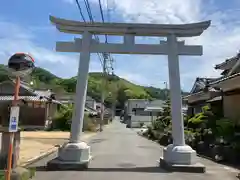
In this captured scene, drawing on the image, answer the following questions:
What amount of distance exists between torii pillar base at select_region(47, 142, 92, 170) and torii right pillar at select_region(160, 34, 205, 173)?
3.07 meters

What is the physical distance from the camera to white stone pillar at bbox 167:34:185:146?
480 inches

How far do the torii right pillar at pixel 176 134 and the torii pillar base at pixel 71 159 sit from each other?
3.07 metres

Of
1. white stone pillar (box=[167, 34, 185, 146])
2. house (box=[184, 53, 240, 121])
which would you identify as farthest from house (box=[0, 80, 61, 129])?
white stone pillar (box=[167, 34, 185, 146])

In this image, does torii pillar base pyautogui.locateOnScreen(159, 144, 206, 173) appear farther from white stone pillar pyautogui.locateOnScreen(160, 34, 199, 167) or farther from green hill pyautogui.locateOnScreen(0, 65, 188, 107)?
green hill pyautogui.locateOnScreen(0, 65, 188, 107)

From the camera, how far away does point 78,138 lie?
12.0m

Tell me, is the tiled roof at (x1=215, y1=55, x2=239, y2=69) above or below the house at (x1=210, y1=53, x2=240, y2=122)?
above

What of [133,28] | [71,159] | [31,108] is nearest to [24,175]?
[71,159]

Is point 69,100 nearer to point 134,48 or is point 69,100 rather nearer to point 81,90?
point 134,48

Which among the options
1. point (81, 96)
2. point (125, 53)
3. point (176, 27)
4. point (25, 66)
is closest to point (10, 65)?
point (25, 66)

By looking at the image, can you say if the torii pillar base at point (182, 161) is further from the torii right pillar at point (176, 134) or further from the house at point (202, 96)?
the house at point (202, 96)

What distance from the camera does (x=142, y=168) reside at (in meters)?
12.3

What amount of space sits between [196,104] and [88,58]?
19247 millimetres

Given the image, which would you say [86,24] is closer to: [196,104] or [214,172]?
[214,172]

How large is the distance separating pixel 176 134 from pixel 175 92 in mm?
1584
